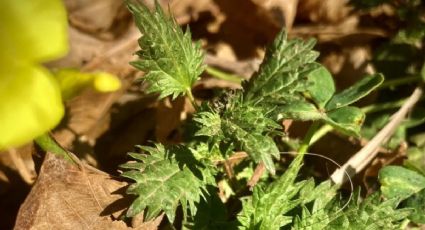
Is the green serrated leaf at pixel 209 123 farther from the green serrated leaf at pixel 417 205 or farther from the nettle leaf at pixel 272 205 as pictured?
the green serrated leaf at pixel 417 205

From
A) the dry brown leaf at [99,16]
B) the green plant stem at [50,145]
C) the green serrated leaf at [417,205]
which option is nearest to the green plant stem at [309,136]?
the green serrated leaf at [417,205]

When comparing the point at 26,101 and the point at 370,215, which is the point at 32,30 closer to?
the point at 26,101

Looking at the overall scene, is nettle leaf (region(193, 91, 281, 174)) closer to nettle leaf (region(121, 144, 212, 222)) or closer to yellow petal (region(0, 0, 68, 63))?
nettle leaf (region(121, 144, 212, 222))

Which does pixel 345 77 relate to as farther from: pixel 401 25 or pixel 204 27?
pixel 204 27

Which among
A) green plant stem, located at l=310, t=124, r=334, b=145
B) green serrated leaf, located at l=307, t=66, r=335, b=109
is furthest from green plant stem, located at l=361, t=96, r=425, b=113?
green serrated leaf, located at l=307, t=66, r=335, b=109

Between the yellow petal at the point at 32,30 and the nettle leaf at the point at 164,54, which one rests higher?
the yellow petal at the point at 32,30

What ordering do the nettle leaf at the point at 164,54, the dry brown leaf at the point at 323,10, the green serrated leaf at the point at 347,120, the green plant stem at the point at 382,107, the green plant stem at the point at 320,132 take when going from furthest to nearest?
the dry brown leaf at the point at 323,10 < the green plant stem at the point at 382,107 < the green plant stem at the point at 320,132 < the green serrated leaf at the point at 347,120 < the nettle leaf at the point at 164,54

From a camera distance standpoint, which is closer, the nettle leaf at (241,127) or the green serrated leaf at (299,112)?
the nettle leaf at (241,127)
